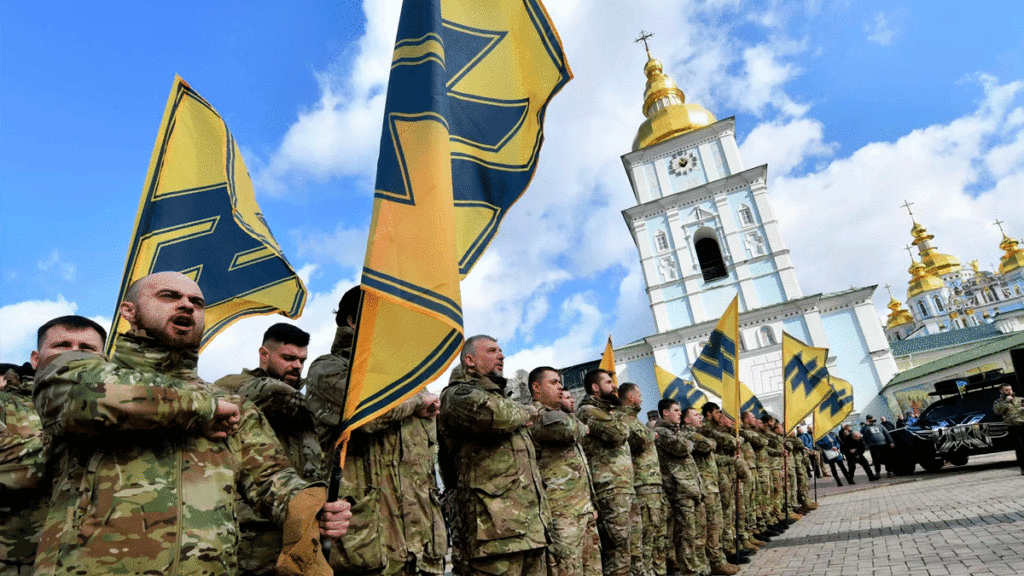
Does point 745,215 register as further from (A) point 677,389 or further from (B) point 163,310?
(B) point 163,310

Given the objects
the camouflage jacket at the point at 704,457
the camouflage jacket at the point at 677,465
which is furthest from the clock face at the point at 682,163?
the camouflage jacket at the point at 677,465

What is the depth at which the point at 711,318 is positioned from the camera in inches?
1132

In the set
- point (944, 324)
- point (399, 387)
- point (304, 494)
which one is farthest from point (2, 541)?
point (944, 324)

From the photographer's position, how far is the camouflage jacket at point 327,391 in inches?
109

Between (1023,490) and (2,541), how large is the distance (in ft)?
34.3

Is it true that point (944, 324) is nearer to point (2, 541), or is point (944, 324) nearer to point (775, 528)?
point (775, 528)

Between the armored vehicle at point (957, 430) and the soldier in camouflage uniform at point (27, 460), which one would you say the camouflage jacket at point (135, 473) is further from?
the armored vehicle at point (957, 430)

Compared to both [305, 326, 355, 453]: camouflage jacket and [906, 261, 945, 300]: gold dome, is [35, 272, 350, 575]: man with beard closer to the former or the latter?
[305, 326, 355, 453]: camouflage jacket

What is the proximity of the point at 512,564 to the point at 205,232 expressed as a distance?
2900mm

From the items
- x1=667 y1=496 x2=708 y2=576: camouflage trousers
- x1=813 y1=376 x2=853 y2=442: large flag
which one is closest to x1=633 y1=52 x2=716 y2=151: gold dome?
x1=813 y1=376 x2=853 y2=442: large flag

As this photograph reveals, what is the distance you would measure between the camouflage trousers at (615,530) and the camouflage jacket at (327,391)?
7.81 feet

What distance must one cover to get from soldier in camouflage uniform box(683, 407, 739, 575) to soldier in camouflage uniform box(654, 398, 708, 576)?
0.19 metres

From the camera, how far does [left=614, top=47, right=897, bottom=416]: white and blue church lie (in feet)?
88.8

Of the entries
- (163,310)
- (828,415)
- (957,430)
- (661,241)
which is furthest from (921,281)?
(163,310)
